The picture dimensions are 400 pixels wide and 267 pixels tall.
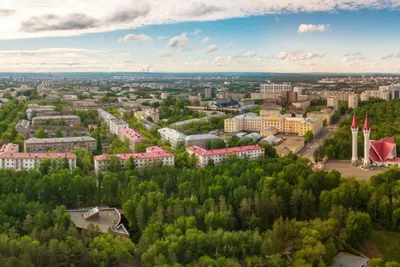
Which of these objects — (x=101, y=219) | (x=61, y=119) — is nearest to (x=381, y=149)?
(x=101, y=219)

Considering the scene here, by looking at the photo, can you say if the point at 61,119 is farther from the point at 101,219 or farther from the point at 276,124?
the point at 101,219

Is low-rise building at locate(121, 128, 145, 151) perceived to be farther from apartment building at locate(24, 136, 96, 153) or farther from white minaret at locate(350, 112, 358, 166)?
white minaret at locate(350, 112, 358, 166)

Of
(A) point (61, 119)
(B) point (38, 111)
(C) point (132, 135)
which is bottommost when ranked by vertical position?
(C) point (132, 135)

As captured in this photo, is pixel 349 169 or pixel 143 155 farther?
pixel 349 169

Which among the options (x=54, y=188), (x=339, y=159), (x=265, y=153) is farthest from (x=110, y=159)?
(x=339, y=159)

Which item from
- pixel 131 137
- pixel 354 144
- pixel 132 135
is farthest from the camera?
pixel 132 135

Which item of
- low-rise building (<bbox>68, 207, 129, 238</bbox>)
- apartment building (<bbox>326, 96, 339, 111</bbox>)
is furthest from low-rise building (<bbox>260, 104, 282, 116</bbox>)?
low-rise building (<bbox>68, 207, 129, 238</bbox>)
